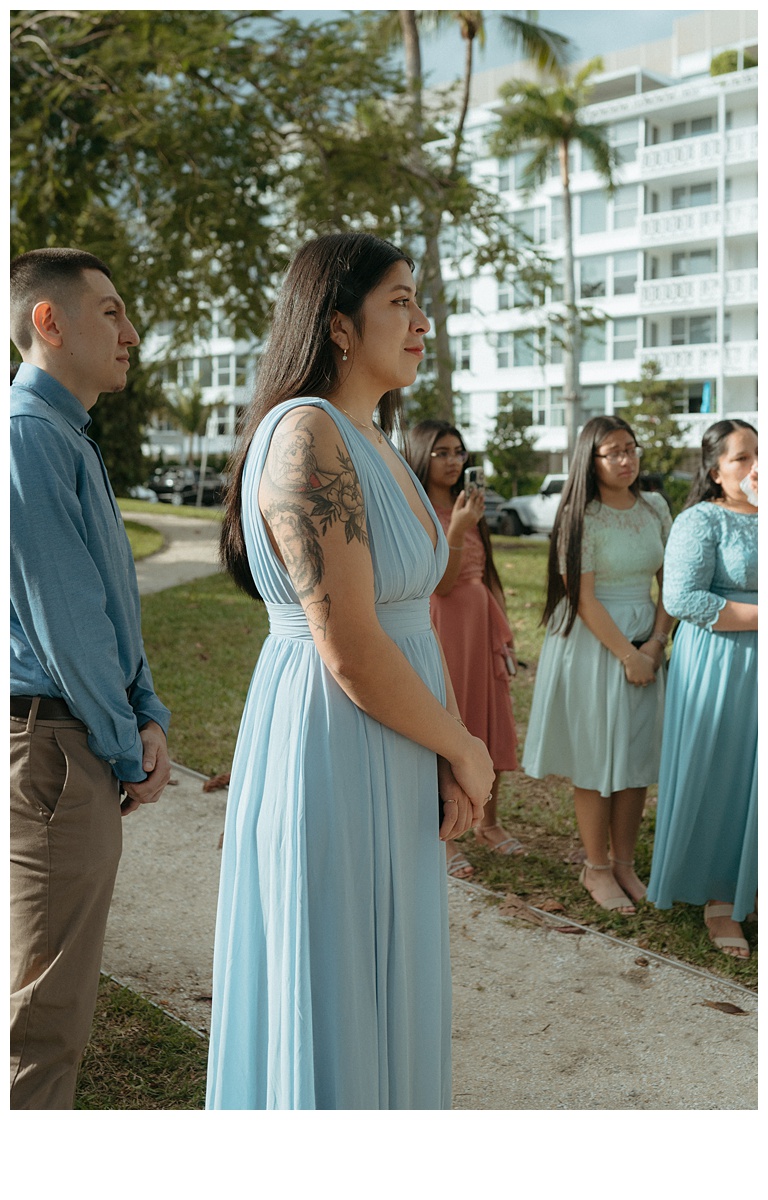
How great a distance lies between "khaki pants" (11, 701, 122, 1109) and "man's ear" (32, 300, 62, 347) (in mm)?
928

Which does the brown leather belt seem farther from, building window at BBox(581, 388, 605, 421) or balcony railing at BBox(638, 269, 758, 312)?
building window at BBox(581, 388, 605, 421)

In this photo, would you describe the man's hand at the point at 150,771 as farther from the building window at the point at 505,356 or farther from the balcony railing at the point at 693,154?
the building window at the point at 505,356

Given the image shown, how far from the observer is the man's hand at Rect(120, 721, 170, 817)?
2.72 m

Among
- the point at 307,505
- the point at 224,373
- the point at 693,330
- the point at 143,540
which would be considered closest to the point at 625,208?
the point at 693,330

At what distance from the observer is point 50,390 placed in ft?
8.76

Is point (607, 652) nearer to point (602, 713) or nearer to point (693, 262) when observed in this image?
point (602, 713)

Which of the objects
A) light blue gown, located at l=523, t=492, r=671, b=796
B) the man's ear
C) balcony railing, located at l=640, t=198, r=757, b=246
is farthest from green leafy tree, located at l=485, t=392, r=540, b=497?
the man's ear

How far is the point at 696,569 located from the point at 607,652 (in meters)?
0.72

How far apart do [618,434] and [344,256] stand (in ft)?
8.91

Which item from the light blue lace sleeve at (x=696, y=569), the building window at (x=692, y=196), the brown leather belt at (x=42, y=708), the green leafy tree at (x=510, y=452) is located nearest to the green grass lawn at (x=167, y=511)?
the green leafy tree at (x=510, y=452)

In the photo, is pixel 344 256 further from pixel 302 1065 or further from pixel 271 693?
pixel 302 1065

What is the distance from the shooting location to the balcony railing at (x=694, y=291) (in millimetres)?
40031

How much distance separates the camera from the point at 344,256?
243 cm

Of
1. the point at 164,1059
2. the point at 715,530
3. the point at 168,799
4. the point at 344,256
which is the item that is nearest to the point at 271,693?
the point at 344,256
